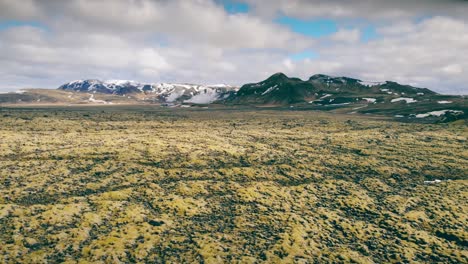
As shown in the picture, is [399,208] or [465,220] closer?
[465,220]

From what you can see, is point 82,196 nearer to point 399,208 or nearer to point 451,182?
point 399,208

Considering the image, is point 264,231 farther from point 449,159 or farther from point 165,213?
point 449,159

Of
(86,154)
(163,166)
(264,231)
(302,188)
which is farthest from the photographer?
(86,154)

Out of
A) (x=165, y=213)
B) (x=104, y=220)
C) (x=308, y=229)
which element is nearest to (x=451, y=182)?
(x=308, y=229)

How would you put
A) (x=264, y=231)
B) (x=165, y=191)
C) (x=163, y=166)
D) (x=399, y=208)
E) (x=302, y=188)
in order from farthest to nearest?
(x=163, y=166) → (x=302, y=188) → (x=165, y=191) → (x=399, y=208) → (x=264, y=231)

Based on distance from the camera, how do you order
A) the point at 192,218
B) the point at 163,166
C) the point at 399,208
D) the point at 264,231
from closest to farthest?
the point at 264,231
the point at 192,218
the point at 399,208
the point at 163,166

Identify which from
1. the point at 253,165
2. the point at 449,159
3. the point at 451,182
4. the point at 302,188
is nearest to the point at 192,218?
the point at 302,188
